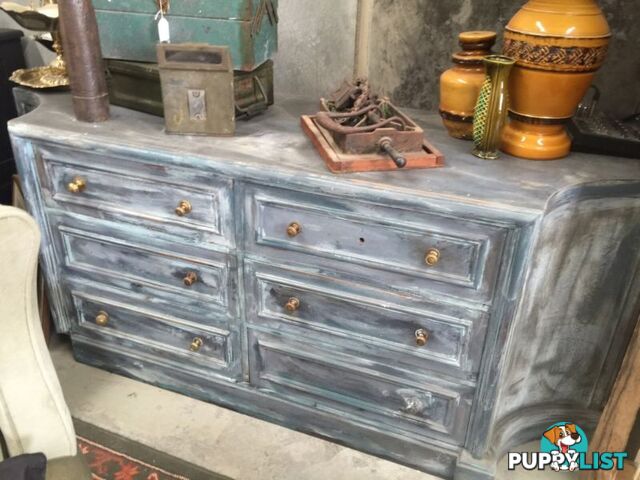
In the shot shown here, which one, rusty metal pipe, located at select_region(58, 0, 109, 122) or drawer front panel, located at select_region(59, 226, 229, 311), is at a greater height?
rusty metal pipe, located at select_region(58, 0, 109, 122)

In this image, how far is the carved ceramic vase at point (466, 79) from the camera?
4.73 feet

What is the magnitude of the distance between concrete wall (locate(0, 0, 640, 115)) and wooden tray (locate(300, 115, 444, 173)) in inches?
18.1

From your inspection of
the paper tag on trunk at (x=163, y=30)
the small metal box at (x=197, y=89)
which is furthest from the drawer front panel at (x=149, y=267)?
the paper tag on trunk at (x=163, y=30)

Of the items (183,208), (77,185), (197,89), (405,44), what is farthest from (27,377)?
(405,44)

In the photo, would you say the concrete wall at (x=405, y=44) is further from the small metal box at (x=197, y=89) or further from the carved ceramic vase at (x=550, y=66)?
the small metal box at (x=197, y=89)

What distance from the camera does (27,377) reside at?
1000 millimetres

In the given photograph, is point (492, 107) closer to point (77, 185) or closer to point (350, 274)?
point (350, 274)

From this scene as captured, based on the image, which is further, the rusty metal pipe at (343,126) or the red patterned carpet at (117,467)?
the red patterned carpet at (117,467)

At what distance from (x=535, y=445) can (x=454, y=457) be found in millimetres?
320

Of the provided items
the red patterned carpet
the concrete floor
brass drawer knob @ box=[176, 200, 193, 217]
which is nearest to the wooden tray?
brass drawer knob @ box=[176, 200, 193, 217]

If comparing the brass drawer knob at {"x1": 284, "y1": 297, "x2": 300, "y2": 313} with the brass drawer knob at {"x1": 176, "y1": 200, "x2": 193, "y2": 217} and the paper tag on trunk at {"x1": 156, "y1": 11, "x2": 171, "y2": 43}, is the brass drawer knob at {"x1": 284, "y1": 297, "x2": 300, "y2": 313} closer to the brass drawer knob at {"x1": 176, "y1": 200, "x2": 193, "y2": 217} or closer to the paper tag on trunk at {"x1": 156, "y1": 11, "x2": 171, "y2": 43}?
the brass drawer knob at {"x1": 176, "y1": 200, "x2": 193, "y2": 217}

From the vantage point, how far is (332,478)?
5.20 ft

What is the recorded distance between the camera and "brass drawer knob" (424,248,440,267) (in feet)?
4.18

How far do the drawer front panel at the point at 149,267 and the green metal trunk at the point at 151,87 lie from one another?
40 cm
